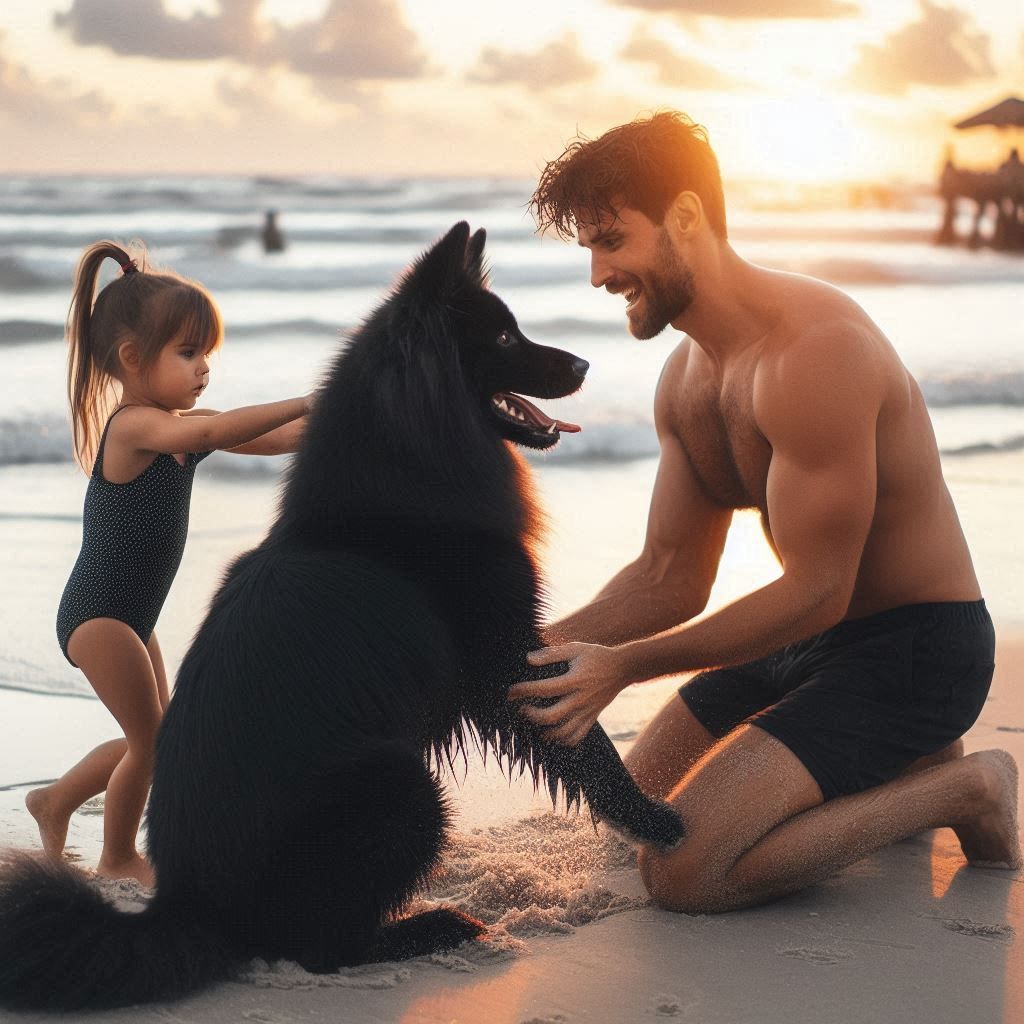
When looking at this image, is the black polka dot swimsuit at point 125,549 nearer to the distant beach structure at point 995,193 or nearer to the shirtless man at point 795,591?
the shirtless man at point 795,591

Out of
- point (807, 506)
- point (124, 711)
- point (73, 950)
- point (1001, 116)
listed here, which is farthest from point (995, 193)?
point (73, 950)

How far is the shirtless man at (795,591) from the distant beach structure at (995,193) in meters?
25.3

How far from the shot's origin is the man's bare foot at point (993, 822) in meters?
2.97

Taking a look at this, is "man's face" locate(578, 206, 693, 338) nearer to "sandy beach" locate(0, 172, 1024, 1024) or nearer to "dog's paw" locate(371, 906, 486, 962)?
"sandy beach" locate(0, 172, 1024, 1024)

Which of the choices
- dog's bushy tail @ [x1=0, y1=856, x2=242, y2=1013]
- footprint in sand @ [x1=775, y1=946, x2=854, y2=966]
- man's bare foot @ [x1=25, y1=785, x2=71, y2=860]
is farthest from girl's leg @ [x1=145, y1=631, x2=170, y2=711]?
footprint in sand @ [x1=775, y1=946, x2=854, y2=966]

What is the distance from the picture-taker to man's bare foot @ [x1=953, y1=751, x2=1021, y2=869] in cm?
297

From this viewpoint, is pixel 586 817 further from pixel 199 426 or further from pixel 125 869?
pixel 199 426

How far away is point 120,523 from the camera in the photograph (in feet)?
9.75

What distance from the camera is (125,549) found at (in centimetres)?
296

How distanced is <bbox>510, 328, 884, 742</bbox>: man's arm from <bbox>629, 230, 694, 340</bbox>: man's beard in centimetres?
31

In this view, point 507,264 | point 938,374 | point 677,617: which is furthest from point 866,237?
point 677,617

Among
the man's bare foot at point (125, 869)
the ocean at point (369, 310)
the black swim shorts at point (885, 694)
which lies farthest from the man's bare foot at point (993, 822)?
the man's bare foot at point (125, 869)

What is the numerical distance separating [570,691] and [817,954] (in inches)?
27.1

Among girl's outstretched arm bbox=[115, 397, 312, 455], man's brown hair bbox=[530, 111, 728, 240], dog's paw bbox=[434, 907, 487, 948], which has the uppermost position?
man's brown hair bbox=[530, 111, 728, 240]
